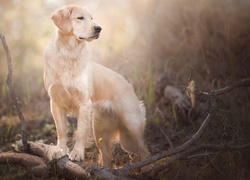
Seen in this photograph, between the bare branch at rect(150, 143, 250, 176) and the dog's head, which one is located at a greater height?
the dog's head

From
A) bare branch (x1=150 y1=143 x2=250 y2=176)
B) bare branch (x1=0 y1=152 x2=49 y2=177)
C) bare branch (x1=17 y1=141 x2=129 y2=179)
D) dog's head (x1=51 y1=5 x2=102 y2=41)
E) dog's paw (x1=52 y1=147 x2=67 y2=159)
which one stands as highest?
dog's head (x1=51 y1=5 x2=102 y2=41)

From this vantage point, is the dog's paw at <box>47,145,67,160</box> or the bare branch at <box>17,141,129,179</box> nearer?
the bare branch at <box>17,141,129,179</box>

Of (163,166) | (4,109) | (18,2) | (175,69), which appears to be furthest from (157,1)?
(163,166)

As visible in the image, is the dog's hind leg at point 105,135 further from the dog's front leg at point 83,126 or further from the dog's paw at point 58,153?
the dog's paw at point 58,153

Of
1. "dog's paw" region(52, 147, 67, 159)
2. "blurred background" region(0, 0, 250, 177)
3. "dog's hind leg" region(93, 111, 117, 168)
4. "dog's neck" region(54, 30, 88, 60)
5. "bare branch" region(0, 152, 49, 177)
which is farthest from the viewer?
"blurred background" region(0, 0, 250, 177)

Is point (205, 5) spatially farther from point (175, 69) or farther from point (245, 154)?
point (245, 154)

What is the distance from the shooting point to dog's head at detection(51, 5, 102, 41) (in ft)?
13.5

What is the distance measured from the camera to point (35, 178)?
3.65 meters

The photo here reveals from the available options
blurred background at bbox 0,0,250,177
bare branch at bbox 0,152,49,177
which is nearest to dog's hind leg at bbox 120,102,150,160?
blurred background at bbox 0,0,250,177

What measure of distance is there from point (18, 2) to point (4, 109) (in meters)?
2.86

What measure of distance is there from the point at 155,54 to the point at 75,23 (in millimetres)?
3738

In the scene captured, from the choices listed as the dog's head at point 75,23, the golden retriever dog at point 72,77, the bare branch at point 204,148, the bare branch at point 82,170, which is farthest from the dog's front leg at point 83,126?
the bare branch at point 204,148

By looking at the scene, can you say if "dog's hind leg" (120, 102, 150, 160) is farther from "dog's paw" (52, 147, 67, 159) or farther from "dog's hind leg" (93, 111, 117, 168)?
"dog's paw" (52, 147, 67, 159)

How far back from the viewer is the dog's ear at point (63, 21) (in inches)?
164
